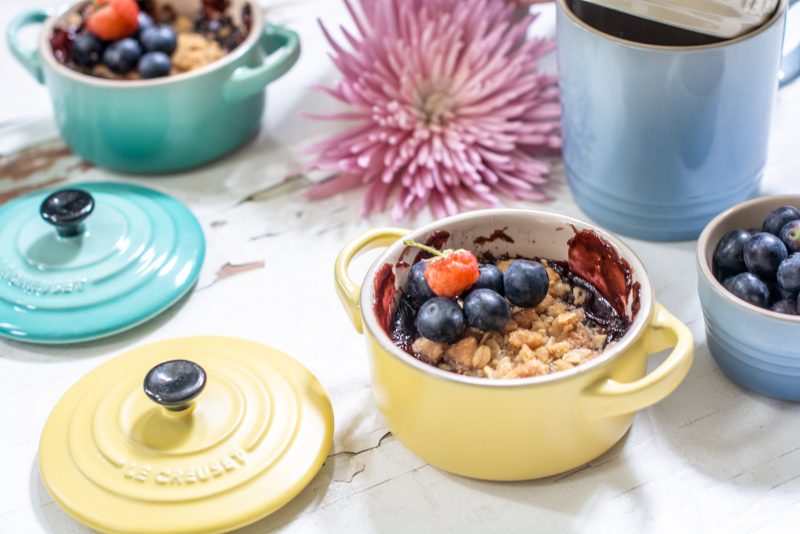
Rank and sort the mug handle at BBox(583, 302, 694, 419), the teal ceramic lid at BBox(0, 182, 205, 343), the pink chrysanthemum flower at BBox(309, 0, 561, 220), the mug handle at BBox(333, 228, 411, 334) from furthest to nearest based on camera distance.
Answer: the pink chrysanthemum flower at BBox(309, 0, 561, 220) < the teal ceramic lid at BBox(0, 182, 205, 343) < the mug handle at BBox(333, 228, 411, 334) < the mug handle at BBox(583, 302, 694, 419)

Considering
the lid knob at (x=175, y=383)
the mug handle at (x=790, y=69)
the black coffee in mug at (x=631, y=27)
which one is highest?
the black coffee in mug at (x=631, y=27)

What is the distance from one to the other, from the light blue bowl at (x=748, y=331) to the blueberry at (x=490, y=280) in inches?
5.8

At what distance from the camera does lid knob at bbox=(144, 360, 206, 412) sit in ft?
2.35

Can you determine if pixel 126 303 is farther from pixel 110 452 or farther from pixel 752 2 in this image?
pixel 752 2

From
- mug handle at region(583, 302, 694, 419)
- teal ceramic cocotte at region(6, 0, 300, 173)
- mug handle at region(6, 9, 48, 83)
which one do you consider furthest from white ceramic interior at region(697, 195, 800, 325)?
mug handle at region(6, 9, 48, 83)

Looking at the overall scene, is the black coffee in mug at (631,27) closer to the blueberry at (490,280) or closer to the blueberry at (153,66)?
the blueberry at (490,280)

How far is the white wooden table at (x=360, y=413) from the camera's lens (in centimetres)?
71

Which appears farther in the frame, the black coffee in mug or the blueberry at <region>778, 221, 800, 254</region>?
the black coffee in mug

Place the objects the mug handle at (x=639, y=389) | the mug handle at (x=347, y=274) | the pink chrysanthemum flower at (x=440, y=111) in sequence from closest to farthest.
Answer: the mug handle at (x=639, y=389) → the mug handle at (x=347, y=274) → the pink chrysanthemum flower at (x=440, y=111)

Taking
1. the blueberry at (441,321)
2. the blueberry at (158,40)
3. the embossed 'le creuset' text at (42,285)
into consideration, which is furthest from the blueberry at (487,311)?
the blueberry at (158,40)

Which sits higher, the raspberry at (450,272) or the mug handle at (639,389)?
the raspberry at (450,272)

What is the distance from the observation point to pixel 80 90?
3.33 ft

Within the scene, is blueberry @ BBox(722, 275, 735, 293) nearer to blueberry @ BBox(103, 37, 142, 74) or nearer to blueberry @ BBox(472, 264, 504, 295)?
blueberry @ BBox(472, 264, 504, 295)

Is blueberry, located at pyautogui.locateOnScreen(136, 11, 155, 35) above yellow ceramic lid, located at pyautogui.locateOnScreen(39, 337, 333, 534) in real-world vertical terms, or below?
above
